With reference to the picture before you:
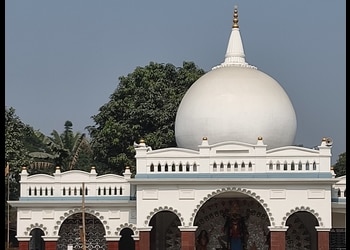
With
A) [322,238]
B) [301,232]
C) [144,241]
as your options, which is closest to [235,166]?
[322,238]

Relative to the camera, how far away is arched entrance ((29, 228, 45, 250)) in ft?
106

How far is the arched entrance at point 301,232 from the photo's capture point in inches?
1187

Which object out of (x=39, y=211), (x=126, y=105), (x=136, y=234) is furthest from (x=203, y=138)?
(x=126, y=105)

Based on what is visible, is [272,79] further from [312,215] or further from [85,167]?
[85,167]

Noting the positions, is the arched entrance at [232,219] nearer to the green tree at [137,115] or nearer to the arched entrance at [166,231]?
the arched entrance at [166,231]

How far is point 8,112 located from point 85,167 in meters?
12.6

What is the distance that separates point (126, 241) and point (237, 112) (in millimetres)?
7129

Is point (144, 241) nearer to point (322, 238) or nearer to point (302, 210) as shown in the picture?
point (302, 210)

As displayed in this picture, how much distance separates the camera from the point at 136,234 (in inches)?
1166

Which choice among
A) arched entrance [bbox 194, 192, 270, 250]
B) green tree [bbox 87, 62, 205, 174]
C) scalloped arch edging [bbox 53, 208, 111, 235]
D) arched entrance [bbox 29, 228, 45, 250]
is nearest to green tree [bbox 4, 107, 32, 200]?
green tree [bbox 87, 62, 205, 174]

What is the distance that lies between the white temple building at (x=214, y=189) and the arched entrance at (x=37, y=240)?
19cm

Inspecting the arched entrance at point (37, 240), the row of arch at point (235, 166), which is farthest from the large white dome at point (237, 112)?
the arched entrance at point (37, 240)

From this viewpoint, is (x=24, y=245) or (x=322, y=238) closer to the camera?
(x=322, y=238)

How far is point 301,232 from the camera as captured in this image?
30.2 meters
